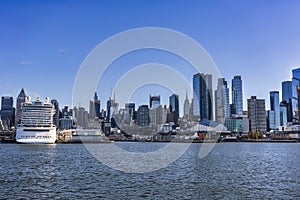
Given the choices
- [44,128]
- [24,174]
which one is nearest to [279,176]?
[24,174]

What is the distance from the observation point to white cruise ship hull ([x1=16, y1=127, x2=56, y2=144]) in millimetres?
139625

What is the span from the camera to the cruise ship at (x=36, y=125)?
140325 millimetres

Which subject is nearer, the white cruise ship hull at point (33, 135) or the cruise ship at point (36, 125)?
the white cruise ship hull at point (33, 135)

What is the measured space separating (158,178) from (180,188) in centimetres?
578

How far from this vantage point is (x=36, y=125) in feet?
470

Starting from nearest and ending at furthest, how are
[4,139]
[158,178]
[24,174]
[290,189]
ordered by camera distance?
[290,189] < [158,178] < [24,174] < [4,139]

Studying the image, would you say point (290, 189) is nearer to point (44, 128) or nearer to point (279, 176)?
point (279, 176)

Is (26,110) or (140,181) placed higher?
(26,110)

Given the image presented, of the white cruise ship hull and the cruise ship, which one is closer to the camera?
the white cruise ship hull

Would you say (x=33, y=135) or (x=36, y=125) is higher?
(x=36, y=125)

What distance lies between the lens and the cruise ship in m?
140

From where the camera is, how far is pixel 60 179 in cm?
3262

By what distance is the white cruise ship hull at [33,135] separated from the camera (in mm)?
139625

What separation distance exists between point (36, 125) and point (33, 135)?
15.9 feet
